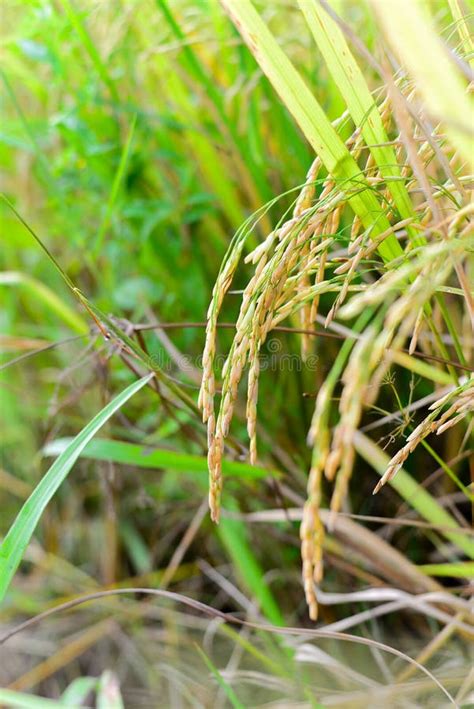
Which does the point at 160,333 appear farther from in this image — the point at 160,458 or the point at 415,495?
the point at 415,495

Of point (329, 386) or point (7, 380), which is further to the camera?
point (7, 380)

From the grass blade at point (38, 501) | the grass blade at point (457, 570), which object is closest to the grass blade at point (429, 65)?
the grass blade at point (38, 501)

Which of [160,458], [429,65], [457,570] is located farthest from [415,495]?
[429,65]

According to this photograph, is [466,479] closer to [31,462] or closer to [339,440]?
[339,440]

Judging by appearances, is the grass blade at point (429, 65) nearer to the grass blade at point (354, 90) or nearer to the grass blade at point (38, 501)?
the grass blade at point (354, 90)

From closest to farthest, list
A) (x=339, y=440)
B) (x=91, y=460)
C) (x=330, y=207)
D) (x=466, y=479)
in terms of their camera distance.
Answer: (x=339, y=440)
(x=330, y=207)
(x=466, y=479)
(x=91, y=460)

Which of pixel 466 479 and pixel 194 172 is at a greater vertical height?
pixel 194 172

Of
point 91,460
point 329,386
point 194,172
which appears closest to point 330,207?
point 329,386
